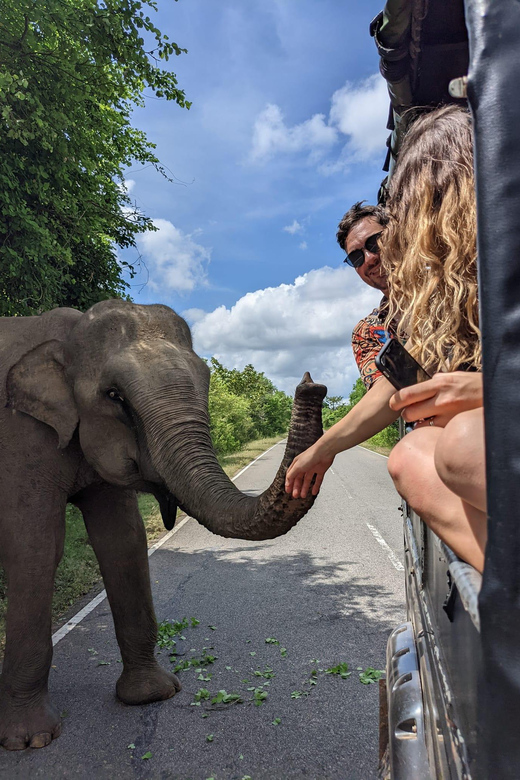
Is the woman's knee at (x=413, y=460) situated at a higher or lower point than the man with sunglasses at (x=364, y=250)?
lower

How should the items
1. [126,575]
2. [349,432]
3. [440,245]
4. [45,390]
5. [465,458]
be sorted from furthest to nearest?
[126,575] < [45,390] < [349,432] < [440,245] < [465,458]

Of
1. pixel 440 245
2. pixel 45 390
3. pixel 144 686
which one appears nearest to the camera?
pixel 440 245

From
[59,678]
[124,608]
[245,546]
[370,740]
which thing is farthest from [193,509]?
[245,546]

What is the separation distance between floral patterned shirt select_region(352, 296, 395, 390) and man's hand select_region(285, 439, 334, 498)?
73 centimetres

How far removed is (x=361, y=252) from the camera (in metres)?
3.20

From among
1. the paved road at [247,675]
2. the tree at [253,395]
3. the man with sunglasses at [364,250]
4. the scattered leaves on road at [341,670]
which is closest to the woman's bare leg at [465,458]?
the man with sunglasses at [364,250]

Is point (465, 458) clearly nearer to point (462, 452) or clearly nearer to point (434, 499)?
point (462, 452)

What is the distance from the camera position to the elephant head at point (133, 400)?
3418 mm

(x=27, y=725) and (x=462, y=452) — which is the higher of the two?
(x=462, y=452)

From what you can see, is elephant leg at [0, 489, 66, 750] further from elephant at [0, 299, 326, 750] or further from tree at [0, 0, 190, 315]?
tree at [0, 0, 190, 315]

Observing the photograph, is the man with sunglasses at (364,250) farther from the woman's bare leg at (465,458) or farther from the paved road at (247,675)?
the paved road at (247,675)

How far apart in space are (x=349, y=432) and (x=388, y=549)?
24.1 feet

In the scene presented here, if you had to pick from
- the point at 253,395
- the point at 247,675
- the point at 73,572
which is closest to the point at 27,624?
the point at 247,675

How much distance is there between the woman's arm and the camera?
68.6 inches
